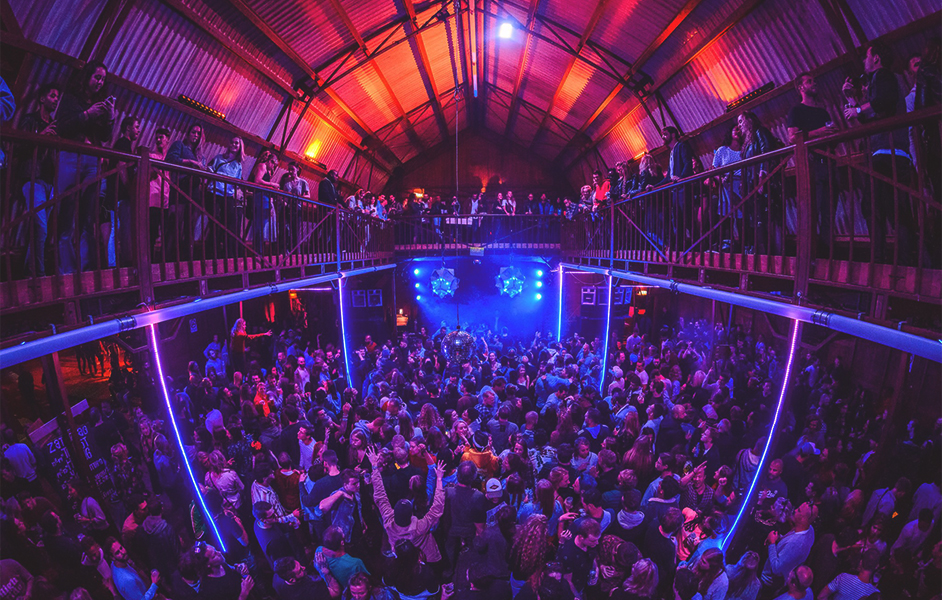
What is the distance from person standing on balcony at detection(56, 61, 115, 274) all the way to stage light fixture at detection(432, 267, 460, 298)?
14050 millimetres

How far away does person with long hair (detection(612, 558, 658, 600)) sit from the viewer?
3.67m

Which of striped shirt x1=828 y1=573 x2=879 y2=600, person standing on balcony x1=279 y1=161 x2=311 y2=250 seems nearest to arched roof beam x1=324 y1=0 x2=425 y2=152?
person standing on balcony x1=279 y1=161 x2=311 y2=250

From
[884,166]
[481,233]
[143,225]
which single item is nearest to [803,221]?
[884,166]

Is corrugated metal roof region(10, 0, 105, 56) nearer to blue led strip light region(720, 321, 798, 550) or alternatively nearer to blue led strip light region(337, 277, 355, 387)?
blue led strip light region(337, 277, 355, 387)

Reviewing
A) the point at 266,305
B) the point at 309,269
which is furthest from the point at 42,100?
the point at 266,305

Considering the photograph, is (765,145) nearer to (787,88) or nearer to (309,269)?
(787,88)

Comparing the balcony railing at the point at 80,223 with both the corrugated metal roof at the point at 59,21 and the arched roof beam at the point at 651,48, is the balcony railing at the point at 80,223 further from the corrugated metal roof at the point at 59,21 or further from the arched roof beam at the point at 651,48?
the arched roof beam at the point at 651,48

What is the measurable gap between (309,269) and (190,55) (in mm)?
4132

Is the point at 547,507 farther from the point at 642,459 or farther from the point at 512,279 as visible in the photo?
the point at 512,279

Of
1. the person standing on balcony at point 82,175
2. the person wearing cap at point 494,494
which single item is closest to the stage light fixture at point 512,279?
the person wearing cap at point 494,494

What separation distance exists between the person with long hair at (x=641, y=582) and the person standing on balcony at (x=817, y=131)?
3.21 m

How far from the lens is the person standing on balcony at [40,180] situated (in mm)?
3219

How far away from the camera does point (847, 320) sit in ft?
10.5

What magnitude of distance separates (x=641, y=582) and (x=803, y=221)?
3.28 m
